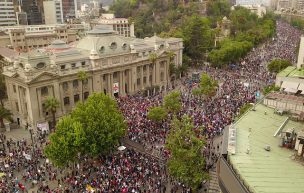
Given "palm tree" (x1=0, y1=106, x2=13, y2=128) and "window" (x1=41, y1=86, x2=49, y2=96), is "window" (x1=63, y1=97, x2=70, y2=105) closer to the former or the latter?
"window" (x1=41, y1=86, x2=49, y2=96)

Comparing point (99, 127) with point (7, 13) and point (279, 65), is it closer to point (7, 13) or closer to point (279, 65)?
point (279, 65)

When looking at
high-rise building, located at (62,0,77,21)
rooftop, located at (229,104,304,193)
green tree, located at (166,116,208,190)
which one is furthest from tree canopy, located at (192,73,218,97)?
high-rise building, located at (62,0,77,21)

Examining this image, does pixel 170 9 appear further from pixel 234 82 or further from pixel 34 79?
pixel 34 79

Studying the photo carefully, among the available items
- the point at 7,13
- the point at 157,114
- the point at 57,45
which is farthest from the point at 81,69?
the point at 7,13

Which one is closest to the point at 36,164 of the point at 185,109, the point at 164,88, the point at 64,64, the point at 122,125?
the point at 122,125

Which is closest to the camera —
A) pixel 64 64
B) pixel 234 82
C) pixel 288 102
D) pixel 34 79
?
pixel 288 102

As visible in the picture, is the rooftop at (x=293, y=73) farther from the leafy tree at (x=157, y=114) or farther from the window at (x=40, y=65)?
the window at (x=40, y=65)
